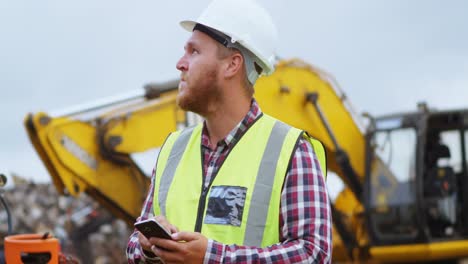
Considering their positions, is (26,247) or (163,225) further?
(26,247)

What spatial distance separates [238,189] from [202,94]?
0.34 meters

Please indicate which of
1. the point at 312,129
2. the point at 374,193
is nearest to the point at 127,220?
the point at 312,129

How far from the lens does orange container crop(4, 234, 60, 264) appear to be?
3.94 metres

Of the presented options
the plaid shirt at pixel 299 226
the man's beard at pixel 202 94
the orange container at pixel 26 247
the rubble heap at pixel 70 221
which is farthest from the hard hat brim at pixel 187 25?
the rubble heap at pixel 70 221

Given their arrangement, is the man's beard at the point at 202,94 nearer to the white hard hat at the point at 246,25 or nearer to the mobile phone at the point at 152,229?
the white hard hat at the point at 246,25

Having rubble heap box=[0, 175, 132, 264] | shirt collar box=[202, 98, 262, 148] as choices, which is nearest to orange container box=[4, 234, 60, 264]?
shirt collar box=[202, 98, 262, 148]

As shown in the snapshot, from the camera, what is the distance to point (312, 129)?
1109cm

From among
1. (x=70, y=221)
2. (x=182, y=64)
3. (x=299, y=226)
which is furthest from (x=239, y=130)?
(x=70, y=221)

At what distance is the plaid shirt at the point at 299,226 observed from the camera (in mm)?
2879

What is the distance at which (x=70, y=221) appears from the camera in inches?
763

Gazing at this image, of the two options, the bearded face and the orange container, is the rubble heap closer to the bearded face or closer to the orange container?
the orange container

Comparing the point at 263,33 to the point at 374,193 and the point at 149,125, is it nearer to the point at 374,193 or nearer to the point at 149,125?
the point at 149,125

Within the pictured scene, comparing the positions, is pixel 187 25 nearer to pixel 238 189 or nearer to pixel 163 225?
pixel 238 189

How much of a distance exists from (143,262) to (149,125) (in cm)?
625
